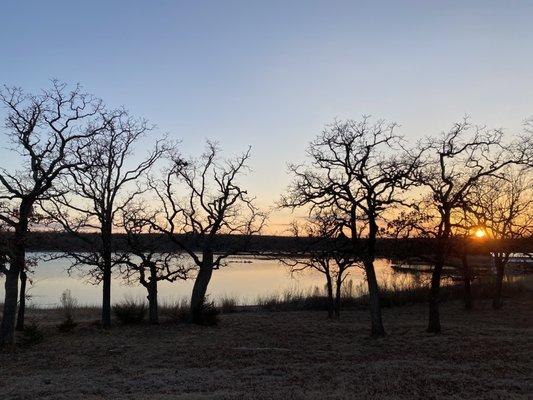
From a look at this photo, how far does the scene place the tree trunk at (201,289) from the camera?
72.3ft

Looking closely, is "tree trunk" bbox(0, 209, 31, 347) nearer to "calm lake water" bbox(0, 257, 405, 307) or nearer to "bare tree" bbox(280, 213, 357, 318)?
"bare tree" bbox(280, 213, 357, 318)

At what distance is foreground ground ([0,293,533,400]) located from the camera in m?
10.1

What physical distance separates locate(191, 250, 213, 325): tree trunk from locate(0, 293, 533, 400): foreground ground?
826mm

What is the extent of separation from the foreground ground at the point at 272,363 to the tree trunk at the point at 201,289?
826 millimetres

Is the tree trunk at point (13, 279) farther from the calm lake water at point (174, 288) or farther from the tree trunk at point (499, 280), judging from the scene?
the tree trunk at point (499, 280)

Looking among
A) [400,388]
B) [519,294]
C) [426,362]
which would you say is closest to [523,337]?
[426,362]

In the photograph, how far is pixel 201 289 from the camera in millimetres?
22594

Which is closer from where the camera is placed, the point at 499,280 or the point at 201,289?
the point at 201,289

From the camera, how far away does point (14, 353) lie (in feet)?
50.0

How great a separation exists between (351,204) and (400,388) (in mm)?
7898

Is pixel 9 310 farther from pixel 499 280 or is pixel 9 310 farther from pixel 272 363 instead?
pixel 499 280

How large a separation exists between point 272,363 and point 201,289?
9.93m

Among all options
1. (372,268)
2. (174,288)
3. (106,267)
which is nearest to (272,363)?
(372,268)

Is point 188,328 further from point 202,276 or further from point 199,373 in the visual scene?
point 199,373
